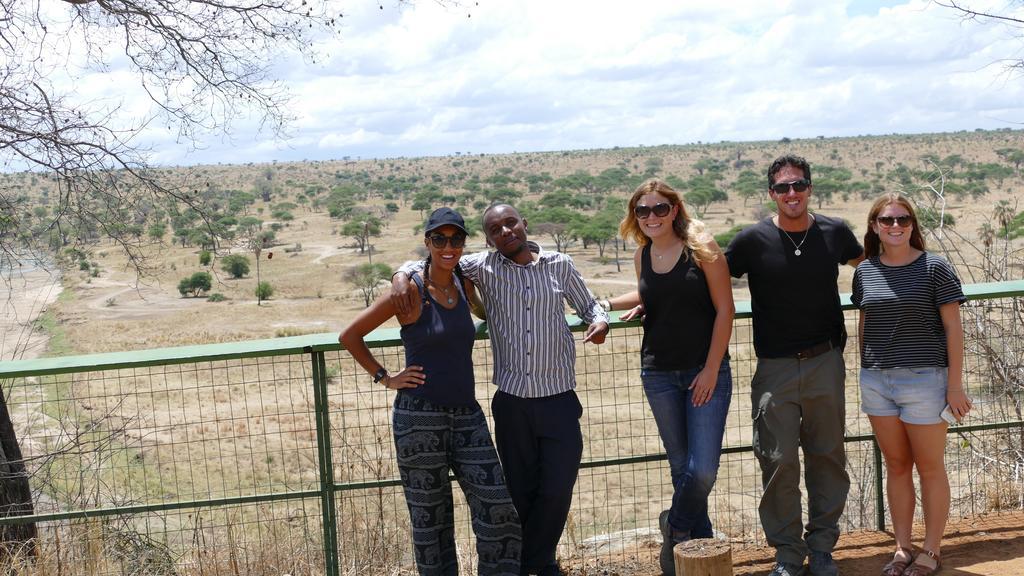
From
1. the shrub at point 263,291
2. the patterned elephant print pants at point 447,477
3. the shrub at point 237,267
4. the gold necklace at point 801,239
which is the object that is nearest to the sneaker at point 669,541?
the patterned elephant print pants at point 447,477

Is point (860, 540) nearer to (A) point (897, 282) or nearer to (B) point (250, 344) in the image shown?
(A) point (897, 282)

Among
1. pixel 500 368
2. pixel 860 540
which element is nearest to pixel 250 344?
pixel 500 368

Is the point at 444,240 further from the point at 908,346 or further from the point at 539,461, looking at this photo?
the point at 908,346

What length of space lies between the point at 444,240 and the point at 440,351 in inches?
18.0

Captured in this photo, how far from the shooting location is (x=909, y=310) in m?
4.36

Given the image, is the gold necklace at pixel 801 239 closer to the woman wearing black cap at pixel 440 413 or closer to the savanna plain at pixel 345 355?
the savanna plain at pixel 345 355

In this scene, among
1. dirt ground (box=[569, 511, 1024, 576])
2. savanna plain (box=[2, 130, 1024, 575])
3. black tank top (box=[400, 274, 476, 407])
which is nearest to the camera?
black tank top (box=[400, 274, 476, 407])

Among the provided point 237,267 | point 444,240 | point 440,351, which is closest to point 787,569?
point 440,351

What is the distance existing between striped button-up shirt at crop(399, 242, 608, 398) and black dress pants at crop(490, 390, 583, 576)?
3.0 inches

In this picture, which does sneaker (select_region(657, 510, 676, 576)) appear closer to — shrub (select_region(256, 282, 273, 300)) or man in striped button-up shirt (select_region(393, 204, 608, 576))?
man in striped button-up shirt (select_region(393, 204, 608, 576))

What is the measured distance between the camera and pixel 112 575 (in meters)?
5.43

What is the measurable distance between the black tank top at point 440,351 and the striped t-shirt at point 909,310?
71.3 inches

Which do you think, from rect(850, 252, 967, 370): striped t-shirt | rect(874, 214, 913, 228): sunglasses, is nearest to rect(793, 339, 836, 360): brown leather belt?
rect(850, 252, 967, 370): striped t-shirt

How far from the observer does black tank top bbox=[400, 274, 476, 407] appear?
412 cm
